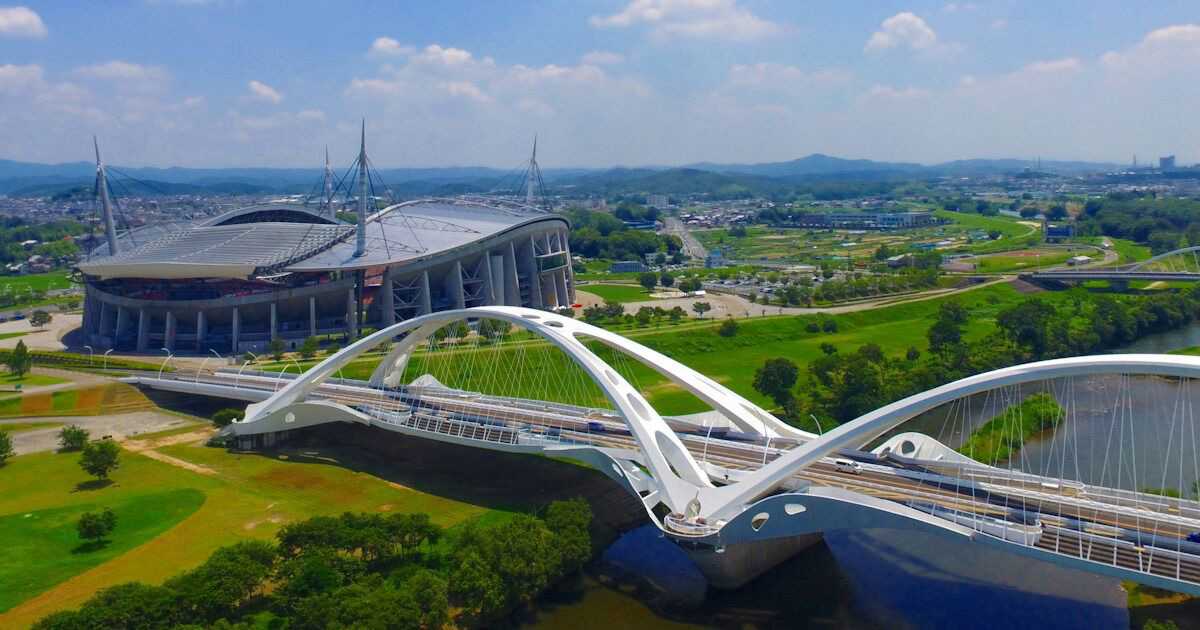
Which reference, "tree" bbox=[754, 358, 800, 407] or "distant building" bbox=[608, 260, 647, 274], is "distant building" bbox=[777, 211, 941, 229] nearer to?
"distant building" bbox=[608, 260, 647, 274]

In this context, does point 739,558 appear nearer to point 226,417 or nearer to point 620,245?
point 226,417

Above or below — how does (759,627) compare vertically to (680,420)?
below

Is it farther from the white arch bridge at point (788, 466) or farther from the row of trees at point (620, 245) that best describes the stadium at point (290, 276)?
the row of trees at point (620, 245)

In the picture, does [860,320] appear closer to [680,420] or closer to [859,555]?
[680,420]

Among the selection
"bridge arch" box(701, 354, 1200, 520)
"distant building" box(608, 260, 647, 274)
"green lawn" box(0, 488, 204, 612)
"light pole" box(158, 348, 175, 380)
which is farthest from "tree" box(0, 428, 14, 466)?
"distant building" box(608, 260, 647, 274)

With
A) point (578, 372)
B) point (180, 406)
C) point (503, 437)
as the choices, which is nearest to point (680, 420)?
point (503, 437)
